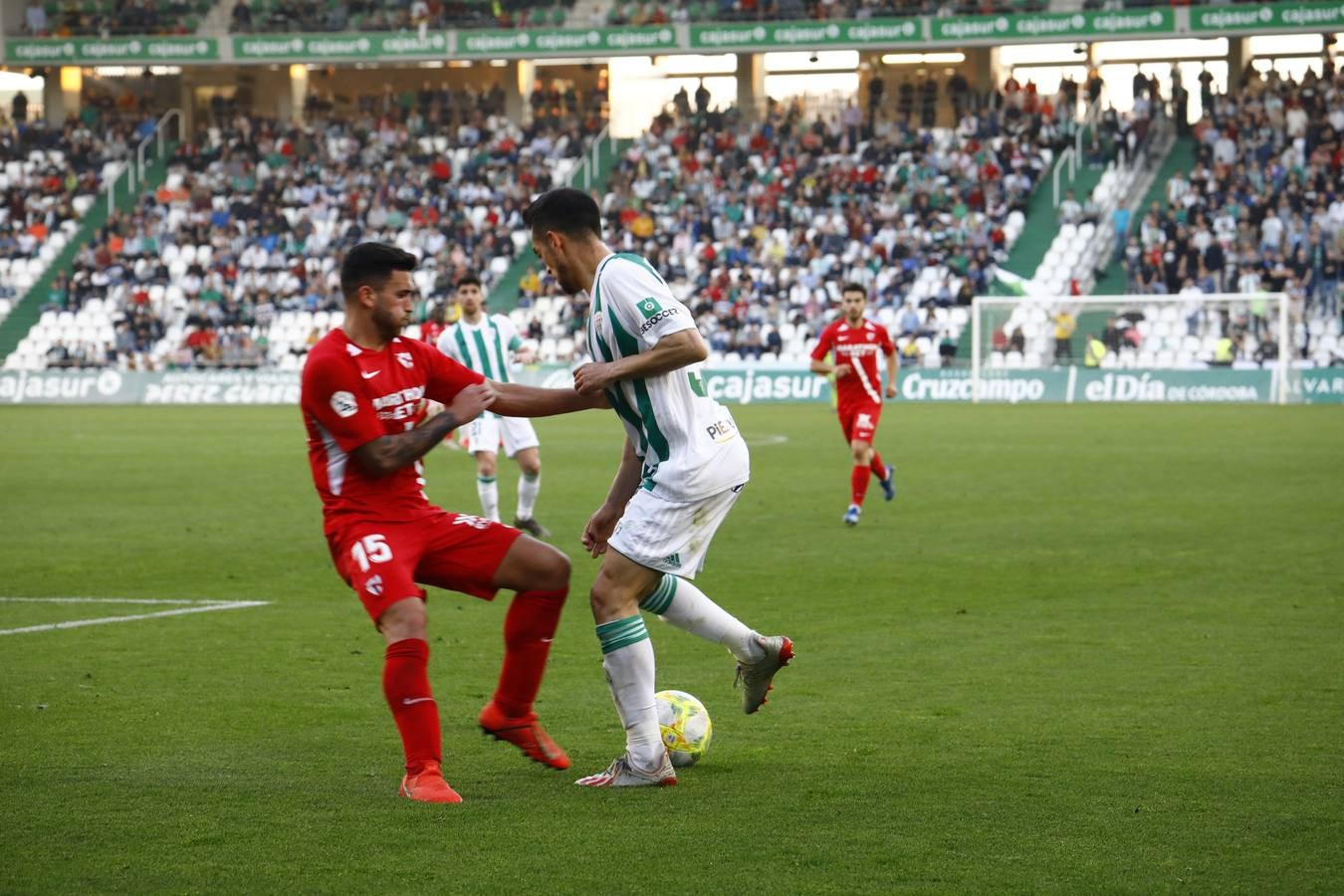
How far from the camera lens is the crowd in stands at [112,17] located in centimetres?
5344

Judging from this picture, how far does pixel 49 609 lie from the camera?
36.6 feet

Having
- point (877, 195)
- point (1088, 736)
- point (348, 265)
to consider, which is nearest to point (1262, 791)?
point (1088, 736)

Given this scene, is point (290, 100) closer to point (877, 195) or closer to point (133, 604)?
point (877, 195)

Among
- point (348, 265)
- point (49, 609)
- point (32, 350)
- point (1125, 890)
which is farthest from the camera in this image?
point (32, 350)

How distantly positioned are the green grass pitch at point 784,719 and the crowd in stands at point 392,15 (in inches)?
1475

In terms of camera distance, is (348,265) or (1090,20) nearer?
(348,265)

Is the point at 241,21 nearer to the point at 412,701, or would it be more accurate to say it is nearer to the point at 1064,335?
the point at 1064,335

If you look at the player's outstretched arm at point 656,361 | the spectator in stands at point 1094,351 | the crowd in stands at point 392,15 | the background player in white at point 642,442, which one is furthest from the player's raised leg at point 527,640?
the crowd in stands at point 392,15

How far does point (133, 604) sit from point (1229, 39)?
147 ft

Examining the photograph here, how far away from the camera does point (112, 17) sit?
54.0 m

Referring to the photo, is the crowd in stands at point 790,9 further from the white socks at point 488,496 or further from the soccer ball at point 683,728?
the soccer ball at point 683,728

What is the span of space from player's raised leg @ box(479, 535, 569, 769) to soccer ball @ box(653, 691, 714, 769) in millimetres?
411

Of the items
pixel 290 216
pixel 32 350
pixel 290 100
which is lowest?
pixel 32 350

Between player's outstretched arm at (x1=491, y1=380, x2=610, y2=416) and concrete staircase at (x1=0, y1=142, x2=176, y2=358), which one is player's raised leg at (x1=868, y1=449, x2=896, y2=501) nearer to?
player's outstretched arm at (x1=491, y1=380, x2=610, y2=416)
